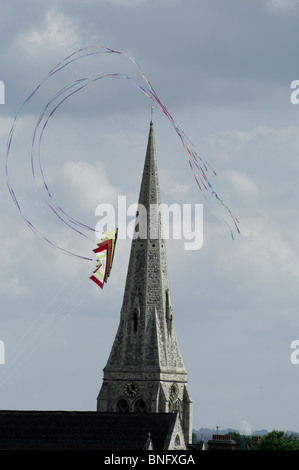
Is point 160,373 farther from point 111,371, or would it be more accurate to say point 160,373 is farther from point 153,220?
point 153,220

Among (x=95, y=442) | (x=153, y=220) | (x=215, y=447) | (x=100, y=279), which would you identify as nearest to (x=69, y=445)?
(x=95, y=442)

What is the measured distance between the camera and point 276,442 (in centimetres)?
14762

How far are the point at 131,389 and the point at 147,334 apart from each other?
231 inches

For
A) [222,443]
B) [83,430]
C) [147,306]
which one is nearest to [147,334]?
[147,306]

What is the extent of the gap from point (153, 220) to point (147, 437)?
32.8 meters

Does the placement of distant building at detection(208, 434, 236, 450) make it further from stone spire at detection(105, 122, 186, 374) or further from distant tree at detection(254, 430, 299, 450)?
distant tree at detection(254, 430, 299, 450)

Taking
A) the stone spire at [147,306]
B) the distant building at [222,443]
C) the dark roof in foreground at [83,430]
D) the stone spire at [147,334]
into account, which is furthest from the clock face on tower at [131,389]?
the dark roof in foreground at [83,430]

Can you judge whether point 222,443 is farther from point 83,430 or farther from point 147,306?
point 83,430

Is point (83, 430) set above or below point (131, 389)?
below

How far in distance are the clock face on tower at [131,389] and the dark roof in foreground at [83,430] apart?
60.7 feet

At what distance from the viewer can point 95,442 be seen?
112m

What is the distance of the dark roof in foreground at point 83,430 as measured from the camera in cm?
11200

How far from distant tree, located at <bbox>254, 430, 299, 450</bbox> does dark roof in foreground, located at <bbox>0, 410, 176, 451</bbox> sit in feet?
112
